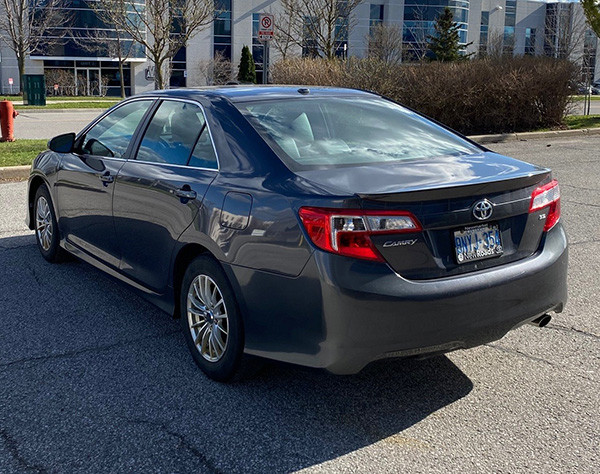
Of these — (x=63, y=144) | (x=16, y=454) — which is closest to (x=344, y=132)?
(x=16, y=454)

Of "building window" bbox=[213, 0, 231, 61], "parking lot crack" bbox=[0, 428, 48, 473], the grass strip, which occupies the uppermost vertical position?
"building window" bbox=[213, 0, 231, 61]

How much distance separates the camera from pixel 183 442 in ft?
10.9

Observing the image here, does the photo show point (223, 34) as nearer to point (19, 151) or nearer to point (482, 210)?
point (19, 151)

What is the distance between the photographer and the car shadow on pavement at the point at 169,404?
323 centimetres

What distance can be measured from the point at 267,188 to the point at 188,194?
2.27 feet

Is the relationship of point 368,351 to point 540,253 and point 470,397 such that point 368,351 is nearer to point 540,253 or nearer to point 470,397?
point 470,397

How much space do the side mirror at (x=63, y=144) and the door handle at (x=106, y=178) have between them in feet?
2.65

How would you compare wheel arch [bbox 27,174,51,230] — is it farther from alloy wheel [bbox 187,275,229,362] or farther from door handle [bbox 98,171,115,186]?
alloy wheel [bbox 187,275,229,362]

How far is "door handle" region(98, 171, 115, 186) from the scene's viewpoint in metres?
4.98

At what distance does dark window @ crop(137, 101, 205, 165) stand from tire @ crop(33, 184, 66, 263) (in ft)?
5.74

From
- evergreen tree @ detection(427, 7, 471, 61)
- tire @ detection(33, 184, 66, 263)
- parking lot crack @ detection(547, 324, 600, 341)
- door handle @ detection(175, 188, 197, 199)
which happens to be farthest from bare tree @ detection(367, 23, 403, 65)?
door handle @ detection(175, 188, 197, 199)

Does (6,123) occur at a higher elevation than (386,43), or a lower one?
lower

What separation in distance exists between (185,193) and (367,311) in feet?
4.73

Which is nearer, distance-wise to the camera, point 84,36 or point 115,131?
point 115,131
